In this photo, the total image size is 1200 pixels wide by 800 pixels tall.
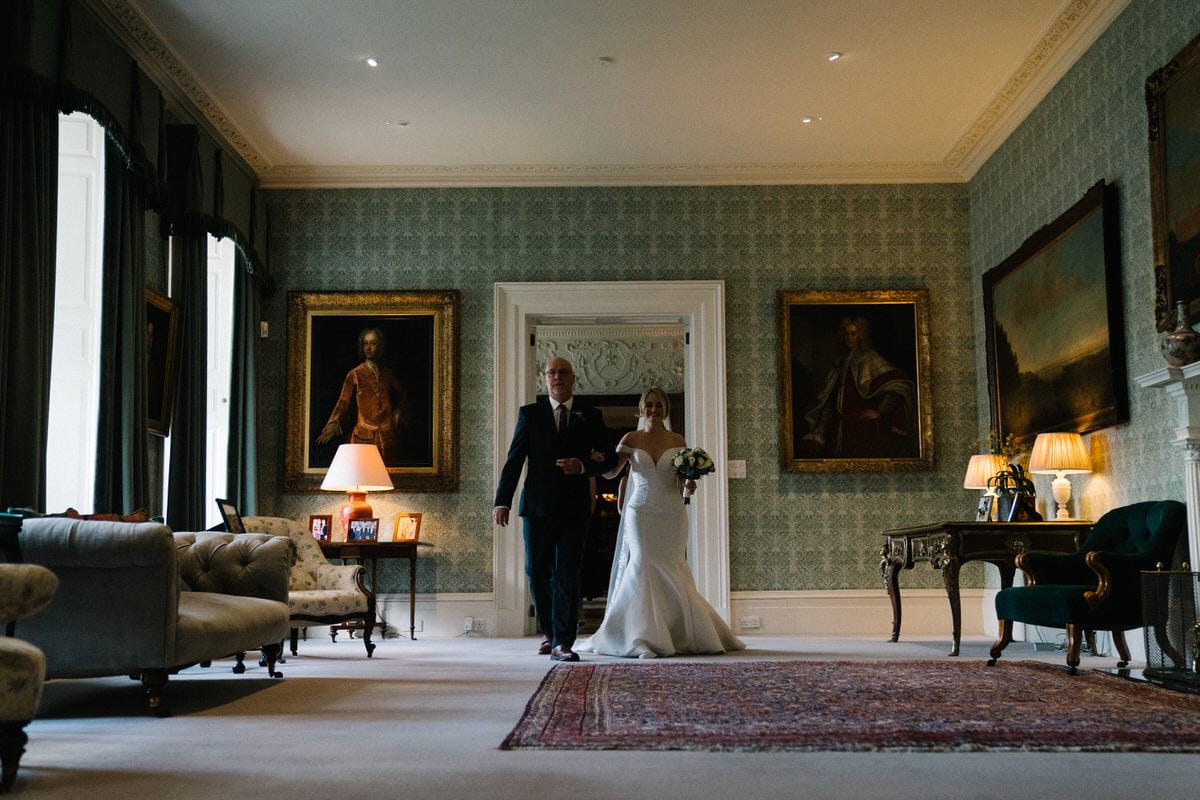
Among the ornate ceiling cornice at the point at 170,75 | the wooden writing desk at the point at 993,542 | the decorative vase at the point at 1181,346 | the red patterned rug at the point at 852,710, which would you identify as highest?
the ornate ceiling cornice at the point at 170,75

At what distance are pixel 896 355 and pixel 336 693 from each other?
17.8 feet

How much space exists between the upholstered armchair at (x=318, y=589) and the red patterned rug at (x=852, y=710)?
188 cm

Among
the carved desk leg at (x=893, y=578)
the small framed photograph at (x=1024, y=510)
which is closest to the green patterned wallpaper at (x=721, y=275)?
the carved desk leg at (x=893, y=578)

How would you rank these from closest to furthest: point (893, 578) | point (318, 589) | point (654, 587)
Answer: point (654, 587)
point (318, 589)
point (893, 578)

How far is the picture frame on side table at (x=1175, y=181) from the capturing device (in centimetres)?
521

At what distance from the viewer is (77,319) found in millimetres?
5996

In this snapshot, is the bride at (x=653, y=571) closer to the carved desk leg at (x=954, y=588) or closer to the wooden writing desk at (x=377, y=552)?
Answer: the carved desk leg at (x=954, y=588)

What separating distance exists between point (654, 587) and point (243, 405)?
3517 mm

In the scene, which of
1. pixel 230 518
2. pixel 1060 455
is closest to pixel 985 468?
pixel 1060 455

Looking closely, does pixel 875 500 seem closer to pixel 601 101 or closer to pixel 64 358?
pixel 601 101

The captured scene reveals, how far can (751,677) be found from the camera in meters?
4.83

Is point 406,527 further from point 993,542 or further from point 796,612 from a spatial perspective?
point 993,542

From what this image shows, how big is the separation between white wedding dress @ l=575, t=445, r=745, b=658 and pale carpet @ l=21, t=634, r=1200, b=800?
1952 millimetres

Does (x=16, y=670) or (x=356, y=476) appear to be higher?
(x=356, y=476)
